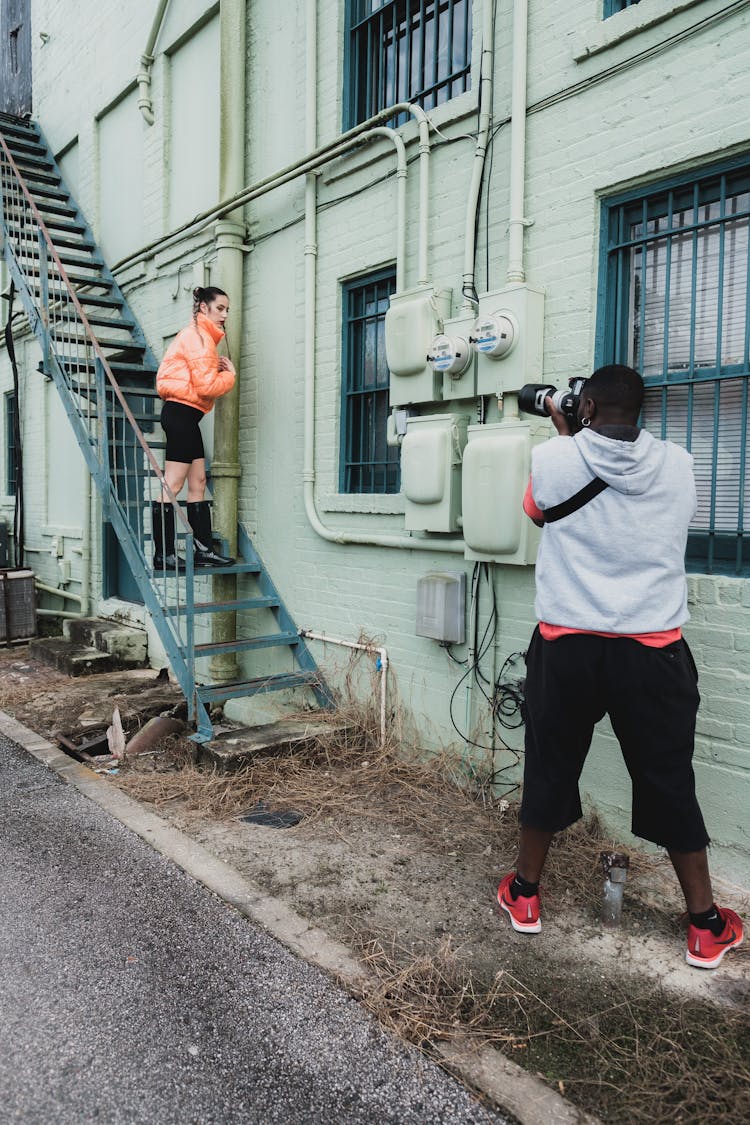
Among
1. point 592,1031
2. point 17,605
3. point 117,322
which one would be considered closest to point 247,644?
point 592,1031

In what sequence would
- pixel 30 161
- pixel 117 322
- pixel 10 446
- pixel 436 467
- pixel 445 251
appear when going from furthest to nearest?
Answer: pixel 10 446, pixel 30 161, pixel 117 322, pixel 445 251, pixel 436 467

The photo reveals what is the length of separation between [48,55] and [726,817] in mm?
10914

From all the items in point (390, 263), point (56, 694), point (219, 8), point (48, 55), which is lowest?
point (56, 694)

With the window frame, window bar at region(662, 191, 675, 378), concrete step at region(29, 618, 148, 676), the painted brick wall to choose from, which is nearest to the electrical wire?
the window frame

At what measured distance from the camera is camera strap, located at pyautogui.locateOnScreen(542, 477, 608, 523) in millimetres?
2975

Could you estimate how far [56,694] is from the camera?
7129 millimetres

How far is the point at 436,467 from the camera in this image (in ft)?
15.2

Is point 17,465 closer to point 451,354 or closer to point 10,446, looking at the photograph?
point 10,446

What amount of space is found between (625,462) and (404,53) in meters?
3.97

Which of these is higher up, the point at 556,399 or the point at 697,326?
the point at 697,326

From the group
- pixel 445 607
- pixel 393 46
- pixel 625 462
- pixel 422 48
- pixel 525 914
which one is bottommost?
pixel 525 914

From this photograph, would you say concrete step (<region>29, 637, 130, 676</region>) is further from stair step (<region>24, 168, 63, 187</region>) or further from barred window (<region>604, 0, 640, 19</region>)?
barred window (<region>604, 0, 640, 19</region>)

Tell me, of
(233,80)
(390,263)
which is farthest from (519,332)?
(233,80)

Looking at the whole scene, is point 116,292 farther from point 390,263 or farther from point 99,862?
point 99,862
